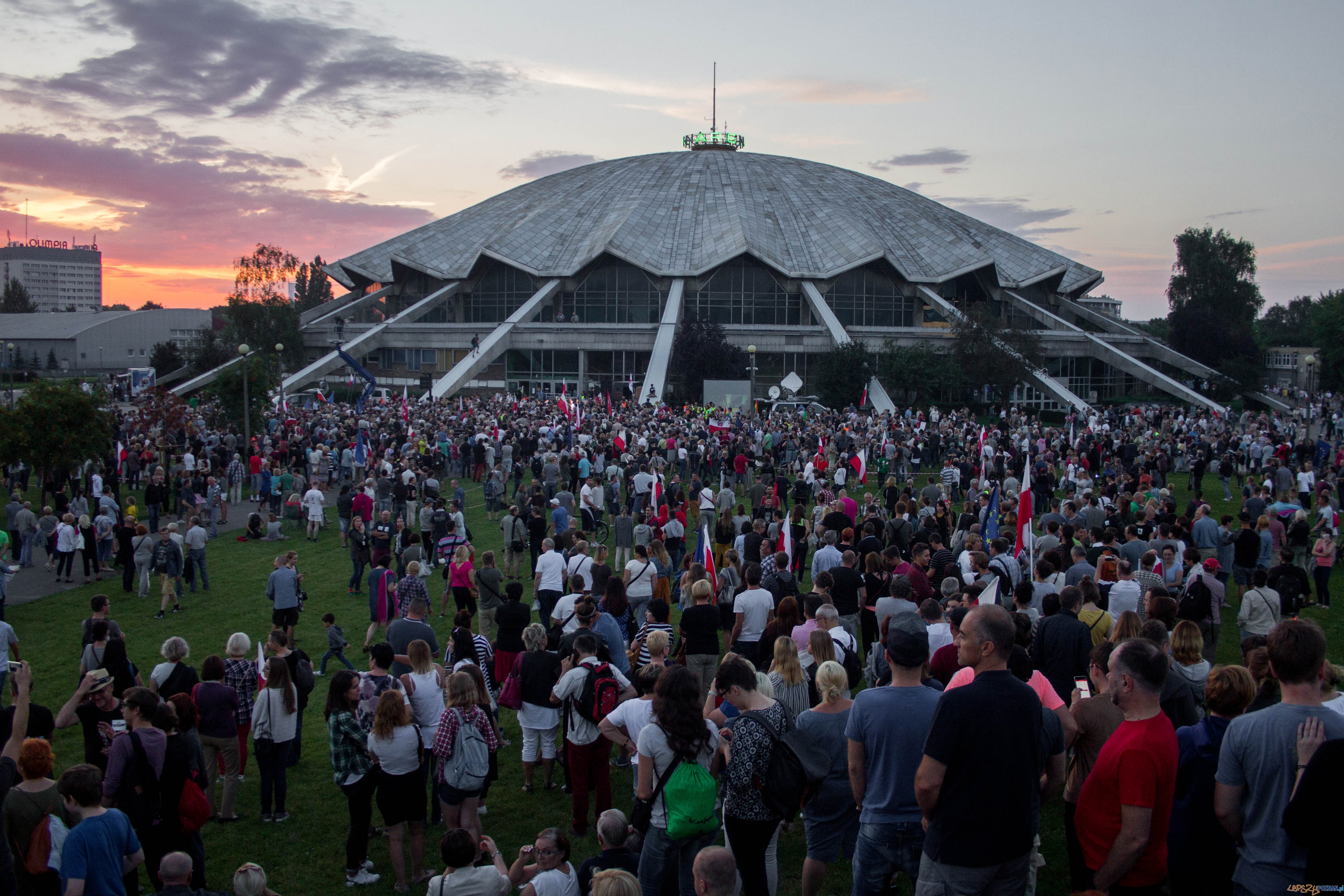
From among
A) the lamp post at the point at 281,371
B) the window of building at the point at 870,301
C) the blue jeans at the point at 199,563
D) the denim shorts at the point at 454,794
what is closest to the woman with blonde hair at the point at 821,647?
the denim shorts at the point at 454,794

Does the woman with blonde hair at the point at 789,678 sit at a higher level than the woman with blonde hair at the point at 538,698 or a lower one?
higher

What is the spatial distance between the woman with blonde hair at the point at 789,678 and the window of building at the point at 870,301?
50.5m

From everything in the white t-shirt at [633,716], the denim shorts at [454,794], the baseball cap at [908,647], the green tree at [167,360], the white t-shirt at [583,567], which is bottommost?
the denim shorts at [454,794]

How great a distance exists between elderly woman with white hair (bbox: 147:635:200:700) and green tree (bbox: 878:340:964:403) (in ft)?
124

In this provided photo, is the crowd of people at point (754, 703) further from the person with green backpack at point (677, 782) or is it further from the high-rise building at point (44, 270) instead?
the high-rise building at point (44, 270)

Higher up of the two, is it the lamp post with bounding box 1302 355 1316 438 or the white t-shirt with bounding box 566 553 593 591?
the lamp post with bounding box 1302 355 1316 438

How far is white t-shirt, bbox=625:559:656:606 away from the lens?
9.52m

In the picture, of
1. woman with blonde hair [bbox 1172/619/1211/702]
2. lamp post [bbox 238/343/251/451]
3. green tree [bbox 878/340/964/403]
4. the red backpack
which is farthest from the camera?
green tree [bbox 878/340/964/403]

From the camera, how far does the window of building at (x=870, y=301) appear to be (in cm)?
5469

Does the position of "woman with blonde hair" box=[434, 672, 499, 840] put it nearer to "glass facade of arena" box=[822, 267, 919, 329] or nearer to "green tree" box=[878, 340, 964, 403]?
"green tree" box=[878, 340, 964, 403]

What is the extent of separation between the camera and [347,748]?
5.69 m

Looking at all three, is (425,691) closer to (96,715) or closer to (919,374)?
(96,715)

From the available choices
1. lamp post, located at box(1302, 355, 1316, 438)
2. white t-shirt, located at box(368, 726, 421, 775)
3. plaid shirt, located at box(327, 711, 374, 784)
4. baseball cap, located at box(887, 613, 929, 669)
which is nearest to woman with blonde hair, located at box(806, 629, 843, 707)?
baseball cap, located at box(887, 613, 929, 669)

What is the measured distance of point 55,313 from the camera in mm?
89625
